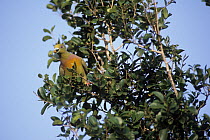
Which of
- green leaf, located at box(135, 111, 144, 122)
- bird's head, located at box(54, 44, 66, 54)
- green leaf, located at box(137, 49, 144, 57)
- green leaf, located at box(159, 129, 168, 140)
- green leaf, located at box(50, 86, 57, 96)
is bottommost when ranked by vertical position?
green leaf, located at box(159, 129, 168, 140)

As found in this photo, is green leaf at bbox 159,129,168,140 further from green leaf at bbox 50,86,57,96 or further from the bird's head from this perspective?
the bird's head

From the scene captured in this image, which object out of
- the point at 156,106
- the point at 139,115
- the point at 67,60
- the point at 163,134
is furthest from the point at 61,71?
the point at 163,134

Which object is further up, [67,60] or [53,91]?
[67,60]

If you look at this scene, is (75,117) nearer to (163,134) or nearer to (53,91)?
(53,91)

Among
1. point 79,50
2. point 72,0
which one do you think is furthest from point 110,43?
point 72,0

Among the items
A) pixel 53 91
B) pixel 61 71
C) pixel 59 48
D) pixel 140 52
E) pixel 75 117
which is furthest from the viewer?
pixel 61 71

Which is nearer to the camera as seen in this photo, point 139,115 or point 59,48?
point 139,115

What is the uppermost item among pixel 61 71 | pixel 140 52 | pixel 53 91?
pixel 61 71

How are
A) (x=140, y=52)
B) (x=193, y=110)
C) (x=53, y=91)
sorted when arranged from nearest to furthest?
(x=193, y=110), (x=140, y=52), (x=53, y=91)

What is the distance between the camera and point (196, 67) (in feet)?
12.4

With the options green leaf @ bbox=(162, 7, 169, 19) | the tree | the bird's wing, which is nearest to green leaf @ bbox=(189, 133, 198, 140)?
the tree

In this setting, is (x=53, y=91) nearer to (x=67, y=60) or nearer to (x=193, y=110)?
(x=67, y=60)

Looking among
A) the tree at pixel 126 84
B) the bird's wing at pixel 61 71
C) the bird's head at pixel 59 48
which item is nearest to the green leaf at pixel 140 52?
the tree at pixel 126 84

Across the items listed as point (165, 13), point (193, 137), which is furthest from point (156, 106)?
point (165, 13)
